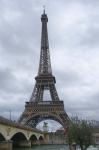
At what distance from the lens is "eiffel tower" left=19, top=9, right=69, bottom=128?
397 feet

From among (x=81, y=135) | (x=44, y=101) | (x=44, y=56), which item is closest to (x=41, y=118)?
(x=44, y=101)

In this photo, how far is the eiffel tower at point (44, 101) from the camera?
121 m

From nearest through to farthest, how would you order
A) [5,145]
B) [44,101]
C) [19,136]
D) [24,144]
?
[5,145]
[19,136]
[24,144]
[44,101]

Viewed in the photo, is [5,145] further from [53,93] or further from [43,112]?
[53,93]

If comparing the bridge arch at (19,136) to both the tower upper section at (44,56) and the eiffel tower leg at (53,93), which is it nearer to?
the eiffel tower leg at (53,93)

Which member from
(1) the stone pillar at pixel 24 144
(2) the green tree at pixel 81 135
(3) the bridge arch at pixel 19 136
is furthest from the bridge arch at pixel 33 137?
(2) the green tree at pixel 81 135

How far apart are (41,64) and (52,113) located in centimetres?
1903

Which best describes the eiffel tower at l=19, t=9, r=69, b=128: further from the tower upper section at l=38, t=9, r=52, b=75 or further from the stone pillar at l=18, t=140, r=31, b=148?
the stone pillar at l=18, t=140, r=31, b=148

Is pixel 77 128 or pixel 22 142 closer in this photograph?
pixel 77 128

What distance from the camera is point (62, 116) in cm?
11962

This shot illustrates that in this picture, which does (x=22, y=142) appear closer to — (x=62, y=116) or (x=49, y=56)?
(x=62, y=116)

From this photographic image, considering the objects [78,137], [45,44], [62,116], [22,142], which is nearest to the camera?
[78,137]

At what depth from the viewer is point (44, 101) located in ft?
412

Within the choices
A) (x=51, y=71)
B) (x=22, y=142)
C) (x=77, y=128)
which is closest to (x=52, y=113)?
(x=51, y=71)
